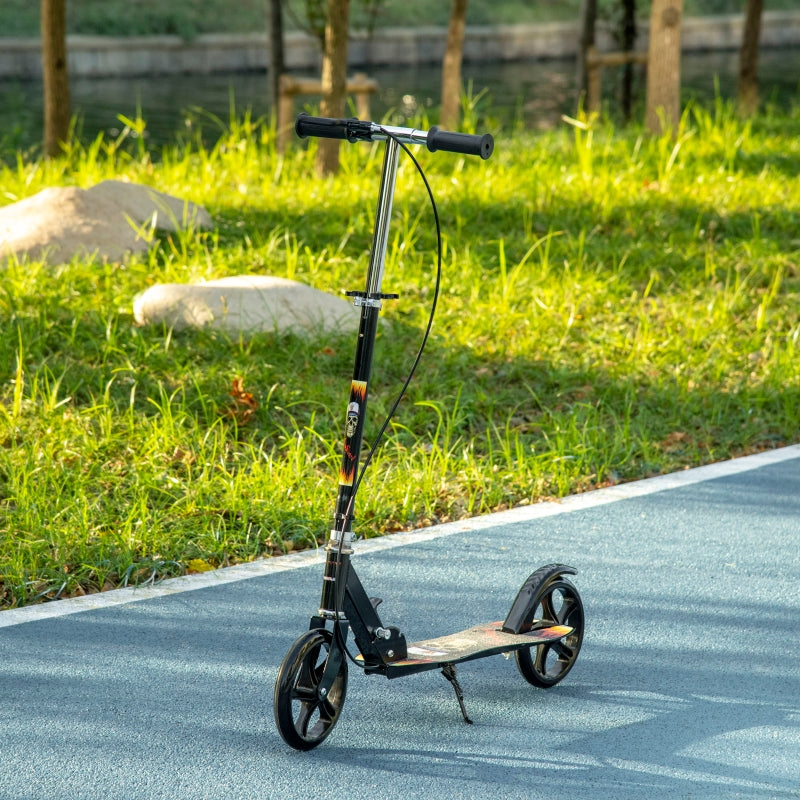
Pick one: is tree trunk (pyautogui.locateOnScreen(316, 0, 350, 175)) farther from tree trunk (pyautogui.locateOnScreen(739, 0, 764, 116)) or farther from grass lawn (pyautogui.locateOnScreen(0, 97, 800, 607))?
tree trunk (pyautogui.locateOnScreen(739, 0, 764, 116))

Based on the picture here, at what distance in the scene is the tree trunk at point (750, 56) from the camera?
14859 mm

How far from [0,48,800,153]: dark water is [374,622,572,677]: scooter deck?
10224 mm

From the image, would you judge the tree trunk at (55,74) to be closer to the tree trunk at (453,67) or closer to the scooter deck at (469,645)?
the tree trunk at (453,67)

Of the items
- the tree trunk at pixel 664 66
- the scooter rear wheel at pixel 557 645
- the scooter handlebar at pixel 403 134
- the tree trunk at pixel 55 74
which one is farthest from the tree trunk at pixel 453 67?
the scooter handlebar at pixel 403 134

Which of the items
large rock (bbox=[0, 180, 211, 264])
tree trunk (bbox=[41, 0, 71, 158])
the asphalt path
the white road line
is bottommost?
the white road line

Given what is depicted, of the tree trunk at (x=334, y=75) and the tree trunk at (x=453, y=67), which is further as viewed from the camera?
the tree trunk at (x=453, y=67)

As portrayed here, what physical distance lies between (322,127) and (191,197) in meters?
6.46

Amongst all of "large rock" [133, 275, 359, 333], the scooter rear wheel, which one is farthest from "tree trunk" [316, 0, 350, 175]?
the scooter rear wheel

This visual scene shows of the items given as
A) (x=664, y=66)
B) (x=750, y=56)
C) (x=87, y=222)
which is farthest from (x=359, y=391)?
(x=750, y=56)

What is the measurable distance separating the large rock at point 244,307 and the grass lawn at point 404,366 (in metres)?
0.11

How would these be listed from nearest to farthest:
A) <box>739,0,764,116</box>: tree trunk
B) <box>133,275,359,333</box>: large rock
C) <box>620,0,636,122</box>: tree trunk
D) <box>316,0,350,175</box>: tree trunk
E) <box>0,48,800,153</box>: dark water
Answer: <box>133,275,359,333</box>: large rock → <box>316,0,350,175</box>: tree trunk → <box>739,0,764,116</box>: tree trunk → <box>620,0,636,122</box>: tree trunk → <box>0,48,800,153</box>: dark water

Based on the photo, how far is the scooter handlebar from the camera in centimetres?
284

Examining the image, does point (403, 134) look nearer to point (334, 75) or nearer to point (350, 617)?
point (350, 617)

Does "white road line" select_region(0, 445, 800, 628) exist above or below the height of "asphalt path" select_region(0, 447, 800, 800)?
below
